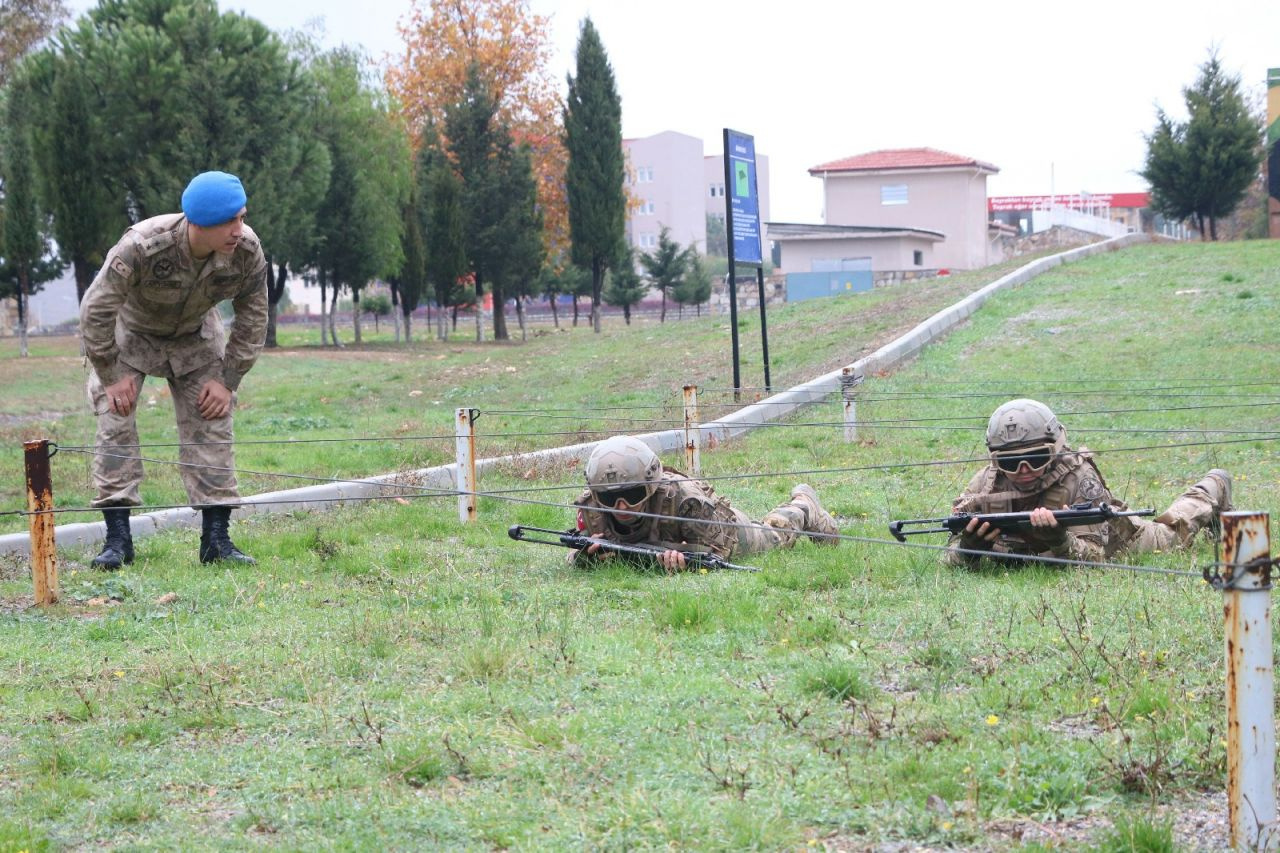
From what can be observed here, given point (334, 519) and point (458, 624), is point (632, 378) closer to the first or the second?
point (334, 519)

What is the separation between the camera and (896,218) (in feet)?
215

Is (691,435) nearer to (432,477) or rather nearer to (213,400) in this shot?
(432,477)

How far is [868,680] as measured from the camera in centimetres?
519

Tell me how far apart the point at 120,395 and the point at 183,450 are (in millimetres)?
580

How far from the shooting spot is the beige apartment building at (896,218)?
60125mm

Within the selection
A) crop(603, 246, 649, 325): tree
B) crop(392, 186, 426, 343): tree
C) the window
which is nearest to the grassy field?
crop(392, 186, 426, 343): tree

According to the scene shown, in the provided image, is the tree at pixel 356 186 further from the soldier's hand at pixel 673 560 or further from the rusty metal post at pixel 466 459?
the soldier's hand at pixel 673 560

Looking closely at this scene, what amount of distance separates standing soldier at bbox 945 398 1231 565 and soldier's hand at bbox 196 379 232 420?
458cm

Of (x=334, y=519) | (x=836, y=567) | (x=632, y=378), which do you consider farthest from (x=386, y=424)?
(x=836, y=567)

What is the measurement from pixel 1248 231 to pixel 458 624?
69751 millimetres

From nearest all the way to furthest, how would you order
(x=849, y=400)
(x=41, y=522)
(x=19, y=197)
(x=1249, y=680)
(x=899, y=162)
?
1. (x=1249, y=680)
2. (x=41, y=522)
3. (x=849, y=400)
4. (x=19, y=197)
5. (x=899, y=162)

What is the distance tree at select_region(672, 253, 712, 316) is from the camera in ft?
220

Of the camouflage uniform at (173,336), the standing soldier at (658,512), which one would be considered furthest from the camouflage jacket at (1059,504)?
the camouflage uniform at (173,336)

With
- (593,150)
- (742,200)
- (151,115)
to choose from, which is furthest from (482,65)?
(742,200)
